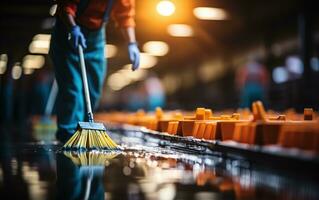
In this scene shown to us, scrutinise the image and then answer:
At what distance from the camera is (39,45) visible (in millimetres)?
29016

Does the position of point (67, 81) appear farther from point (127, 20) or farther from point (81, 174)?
point (81, 174)

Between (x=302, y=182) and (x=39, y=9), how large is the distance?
647 inches

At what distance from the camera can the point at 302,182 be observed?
18.3ft

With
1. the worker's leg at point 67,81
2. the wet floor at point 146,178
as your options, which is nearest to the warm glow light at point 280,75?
the worker's leg at point 67,81

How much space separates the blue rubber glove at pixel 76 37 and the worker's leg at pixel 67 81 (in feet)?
1.16

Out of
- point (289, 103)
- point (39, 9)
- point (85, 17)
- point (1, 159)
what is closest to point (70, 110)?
point (85, 17)

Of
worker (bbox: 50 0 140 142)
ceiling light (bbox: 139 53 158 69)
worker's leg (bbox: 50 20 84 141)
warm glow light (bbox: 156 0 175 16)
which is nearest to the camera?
worker (bbox: 50 0 140 142)

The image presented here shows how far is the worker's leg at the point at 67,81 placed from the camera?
37.3ft

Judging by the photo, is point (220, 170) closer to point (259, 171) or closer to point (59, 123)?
point (259, 171)

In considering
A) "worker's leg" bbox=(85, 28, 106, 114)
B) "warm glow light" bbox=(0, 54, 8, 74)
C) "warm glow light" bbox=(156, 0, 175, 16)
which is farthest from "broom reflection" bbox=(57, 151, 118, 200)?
"warm glow light" bbox=(0, 54, 8, 74)

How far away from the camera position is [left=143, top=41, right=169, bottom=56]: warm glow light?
1299 inches

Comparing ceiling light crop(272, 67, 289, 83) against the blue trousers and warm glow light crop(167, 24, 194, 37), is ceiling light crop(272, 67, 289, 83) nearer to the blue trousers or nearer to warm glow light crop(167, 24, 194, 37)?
warm glow light crop(167, 24, 194, 37)

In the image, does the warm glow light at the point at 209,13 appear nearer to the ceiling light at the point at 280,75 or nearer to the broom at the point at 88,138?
the ceiling light at the point at 280,75

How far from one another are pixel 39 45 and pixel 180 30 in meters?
6.92
